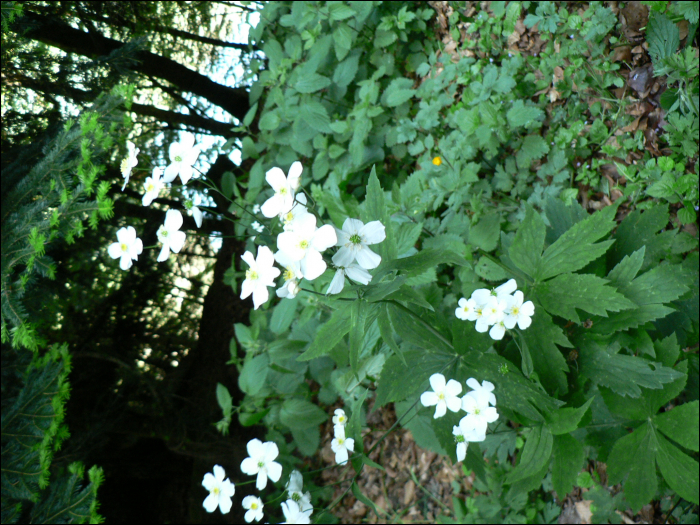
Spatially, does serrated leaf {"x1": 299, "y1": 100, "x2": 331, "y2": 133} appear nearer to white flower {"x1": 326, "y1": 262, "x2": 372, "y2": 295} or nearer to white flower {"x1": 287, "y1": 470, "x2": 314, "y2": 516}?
white flower {"x1": 326, "y1": 262, "x2": 372, "y2": 295}

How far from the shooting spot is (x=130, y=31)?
2867mm

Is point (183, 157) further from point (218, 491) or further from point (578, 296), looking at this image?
point (578, 296)

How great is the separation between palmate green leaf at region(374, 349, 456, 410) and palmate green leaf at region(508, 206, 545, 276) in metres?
0.38

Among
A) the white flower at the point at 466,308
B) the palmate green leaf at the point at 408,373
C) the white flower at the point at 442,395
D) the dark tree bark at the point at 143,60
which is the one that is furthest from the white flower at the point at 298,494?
the dark tree bark at the point at 143,60

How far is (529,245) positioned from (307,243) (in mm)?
831

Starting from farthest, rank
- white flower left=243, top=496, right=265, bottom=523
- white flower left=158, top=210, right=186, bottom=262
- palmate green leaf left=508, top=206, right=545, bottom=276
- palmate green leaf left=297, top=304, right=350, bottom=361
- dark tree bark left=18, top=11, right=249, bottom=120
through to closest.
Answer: dark tree bark left=18, top=11, right=249, bottom=120 → palmate green leaf left=508, top=206, right=545, bottom=276 → white flower left=243, top=496, right=265, bottom=523 → palmate green leaf left=297, top=304, right=350, bottom=361 → white flower left=158, top=210, right=186, bottom=262

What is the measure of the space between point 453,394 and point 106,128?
2035mm

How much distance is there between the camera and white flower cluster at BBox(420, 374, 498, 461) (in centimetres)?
125

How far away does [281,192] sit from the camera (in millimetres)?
1054

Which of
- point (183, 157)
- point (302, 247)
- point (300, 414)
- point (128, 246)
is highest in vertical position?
point (183, 157)

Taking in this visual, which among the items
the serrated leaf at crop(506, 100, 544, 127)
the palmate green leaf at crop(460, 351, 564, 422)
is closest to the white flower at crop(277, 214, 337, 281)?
the palmate green leaf at crop(460, 351, 564, 422)

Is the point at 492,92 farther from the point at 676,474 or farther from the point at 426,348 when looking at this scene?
the point at 676,474

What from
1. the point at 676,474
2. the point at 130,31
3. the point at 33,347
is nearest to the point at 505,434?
the point at 676,474

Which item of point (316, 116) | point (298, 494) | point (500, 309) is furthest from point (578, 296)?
point (316, 116)
